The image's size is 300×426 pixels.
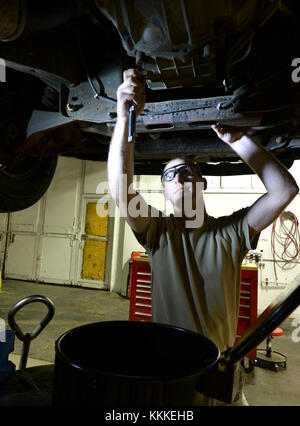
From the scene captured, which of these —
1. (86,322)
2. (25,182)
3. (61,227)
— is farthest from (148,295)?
(61,227)

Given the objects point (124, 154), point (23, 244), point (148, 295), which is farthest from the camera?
point (23, 244)

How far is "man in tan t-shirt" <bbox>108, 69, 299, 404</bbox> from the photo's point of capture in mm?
915

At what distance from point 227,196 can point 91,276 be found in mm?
2882

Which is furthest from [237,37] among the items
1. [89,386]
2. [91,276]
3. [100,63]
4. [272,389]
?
[91,276]

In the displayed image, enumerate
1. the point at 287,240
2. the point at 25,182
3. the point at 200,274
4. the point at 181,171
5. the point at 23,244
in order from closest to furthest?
the point at 200,274 → the point at 181,171 → the point at 25,182 → the point at 287,240 → the point at 23,244

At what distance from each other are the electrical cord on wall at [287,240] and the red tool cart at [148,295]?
168cm

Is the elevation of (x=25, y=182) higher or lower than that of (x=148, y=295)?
higher

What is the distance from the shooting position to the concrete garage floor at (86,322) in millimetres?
2131

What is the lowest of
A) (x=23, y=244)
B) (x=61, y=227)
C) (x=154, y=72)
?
(x=23, y=244)

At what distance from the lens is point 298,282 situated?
403mm

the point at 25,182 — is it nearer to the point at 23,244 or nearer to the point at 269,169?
the point at 269,169

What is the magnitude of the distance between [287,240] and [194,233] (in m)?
3.68

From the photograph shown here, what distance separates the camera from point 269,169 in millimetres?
975

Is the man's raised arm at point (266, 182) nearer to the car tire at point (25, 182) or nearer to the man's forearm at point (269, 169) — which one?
the man's forearm at point (269, 169)
